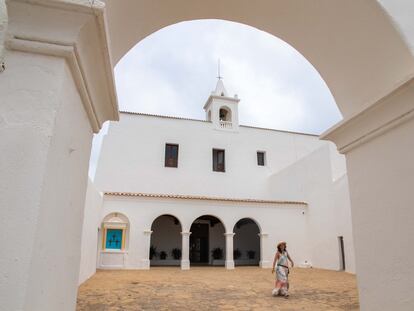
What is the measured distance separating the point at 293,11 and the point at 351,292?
7.75 metres

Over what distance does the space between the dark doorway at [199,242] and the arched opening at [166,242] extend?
3.68 ft

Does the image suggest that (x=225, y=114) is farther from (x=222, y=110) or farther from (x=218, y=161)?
(x=218, y=161)

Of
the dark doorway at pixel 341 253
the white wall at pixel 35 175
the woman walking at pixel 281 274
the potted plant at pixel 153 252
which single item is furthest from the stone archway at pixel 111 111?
the potted plant at pixel 153 252

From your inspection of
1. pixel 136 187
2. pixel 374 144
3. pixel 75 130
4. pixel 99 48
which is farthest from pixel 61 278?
pixel 136 187

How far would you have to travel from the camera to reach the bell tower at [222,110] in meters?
Result: 21.4

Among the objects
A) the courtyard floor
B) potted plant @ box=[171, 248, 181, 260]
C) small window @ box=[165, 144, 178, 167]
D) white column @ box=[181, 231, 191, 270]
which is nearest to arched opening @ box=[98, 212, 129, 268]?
white column @ box=[181, 231, 191, 270]

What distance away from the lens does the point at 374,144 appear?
267 centimetres

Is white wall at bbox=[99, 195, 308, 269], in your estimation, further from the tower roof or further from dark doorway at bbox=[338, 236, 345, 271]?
the tower roof

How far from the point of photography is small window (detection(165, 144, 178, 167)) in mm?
19734

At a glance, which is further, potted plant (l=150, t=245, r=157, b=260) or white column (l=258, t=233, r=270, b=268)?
potted plant (l=150, t=245, r=157, b=260)

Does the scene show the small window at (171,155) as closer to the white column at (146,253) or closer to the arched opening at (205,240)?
the arched opening at (205,240)

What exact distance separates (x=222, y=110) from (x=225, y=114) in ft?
1.11

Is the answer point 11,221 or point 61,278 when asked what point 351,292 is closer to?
A: point 61,278

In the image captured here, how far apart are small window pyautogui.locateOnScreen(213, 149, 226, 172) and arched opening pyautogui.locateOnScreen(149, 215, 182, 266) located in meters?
4.06
